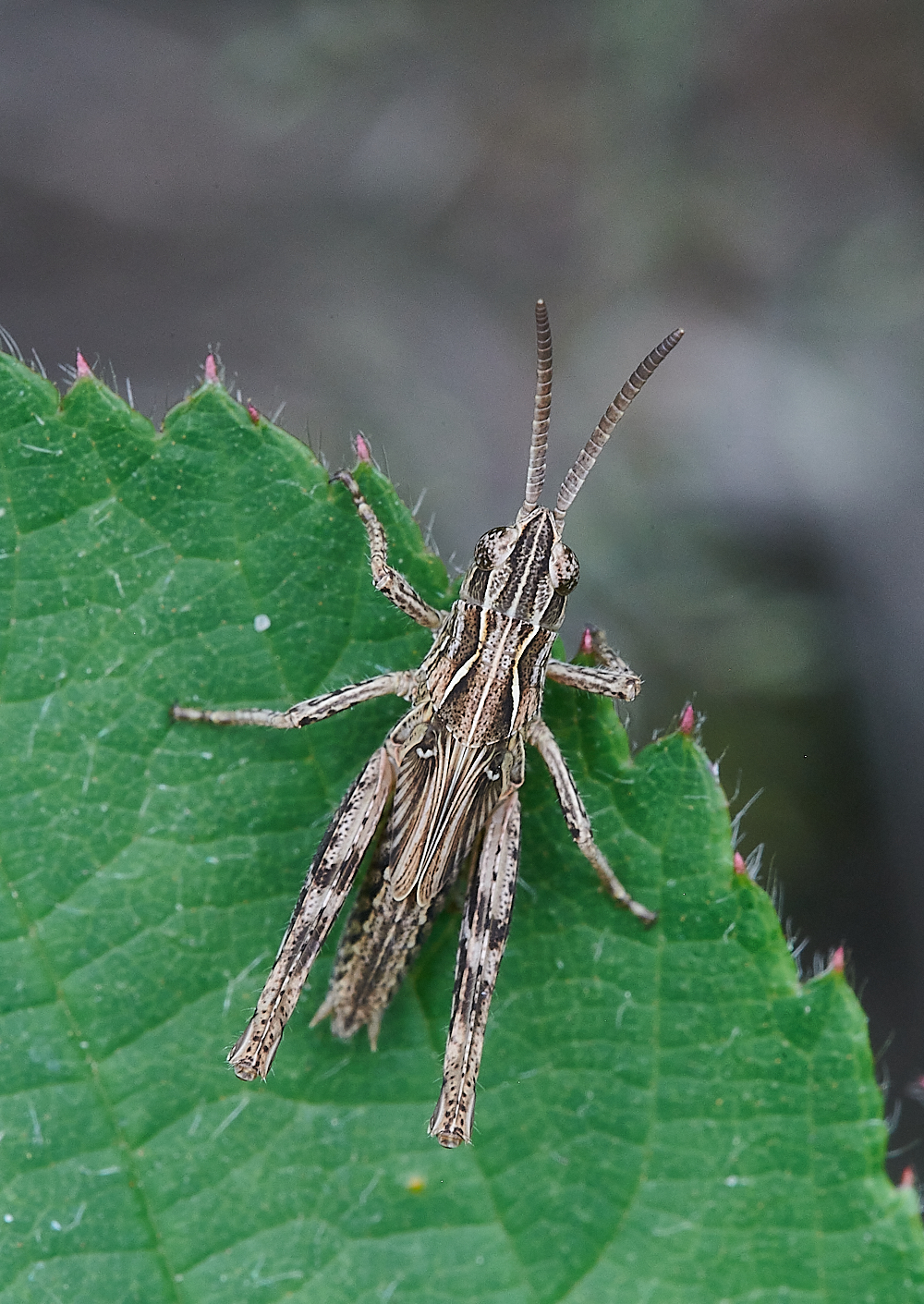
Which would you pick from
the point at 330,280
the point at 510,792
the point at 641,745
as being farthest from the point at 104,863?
the point at 330,280

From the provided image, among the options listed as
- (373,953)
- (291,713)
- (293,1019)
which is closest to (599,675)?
(291,713)

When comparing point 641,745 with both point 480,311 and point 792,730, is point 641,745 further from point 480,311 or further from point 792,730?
point 480,311

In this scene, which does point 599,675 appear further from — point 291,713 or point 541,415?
point 291,713

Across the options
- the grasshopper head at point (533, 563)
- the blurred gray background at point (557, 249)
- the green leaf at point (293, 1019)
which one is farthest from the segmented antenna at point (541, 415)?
the blurred gray background at point (557, 249)

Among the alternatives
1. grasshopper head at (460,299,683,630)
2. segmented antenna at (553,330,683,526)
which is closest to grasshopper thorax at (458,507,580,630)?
grasshopper head at (460,299,683,630)

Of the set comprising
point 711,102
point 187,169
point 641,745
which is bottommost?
point 641,745

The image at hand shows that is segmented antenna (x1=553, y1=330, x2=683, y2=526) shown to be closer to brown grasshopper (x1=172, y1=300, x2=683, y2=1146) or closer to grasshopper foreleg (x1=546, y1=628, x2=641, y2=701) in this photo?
brown grasshopper (x1=172, y1=300, x2=683, y2=1146)

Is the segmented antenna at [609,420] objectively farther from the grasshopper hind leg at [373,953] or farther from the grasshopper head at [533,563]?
the grasshopper hind leg at [373,953]
